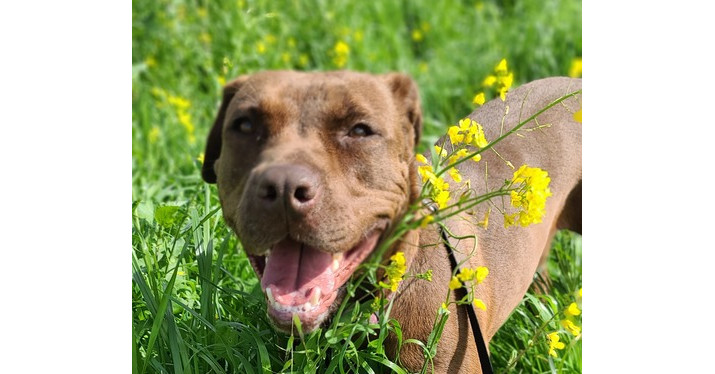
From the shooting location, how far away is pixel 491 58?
6.13 meters

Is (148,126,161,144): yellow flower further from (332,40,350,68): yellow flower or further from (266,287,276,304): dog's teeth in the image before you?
(266,287,276,304): dog's teeth

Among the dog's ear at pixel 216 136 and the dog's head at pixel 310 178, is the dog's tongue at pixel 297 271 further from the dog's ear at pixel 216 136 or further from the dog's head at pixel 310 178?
the dog's ear at pixel 216 136

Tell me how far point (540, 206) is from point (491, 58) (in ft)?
13.0

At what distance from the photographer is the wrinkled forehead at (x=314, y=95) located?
255cm

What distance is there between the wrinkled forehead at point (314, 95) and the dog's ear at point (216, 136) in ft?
0.49

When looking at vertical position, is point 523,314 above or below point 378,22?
below

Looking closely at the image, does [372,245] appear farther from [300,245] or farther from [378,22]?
[378,22]

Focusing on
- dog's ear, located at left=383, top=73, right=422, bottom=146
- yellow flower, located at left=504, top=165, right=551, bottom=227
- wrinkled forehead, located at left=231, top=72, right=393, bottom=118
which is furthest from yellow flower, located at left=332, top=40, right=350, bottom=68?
yellow flower, located at left=504, top=165, right=551, bottom=227

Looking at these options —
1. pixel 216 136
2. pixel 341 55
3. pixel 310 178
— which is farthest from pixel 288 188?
pixel 341 55

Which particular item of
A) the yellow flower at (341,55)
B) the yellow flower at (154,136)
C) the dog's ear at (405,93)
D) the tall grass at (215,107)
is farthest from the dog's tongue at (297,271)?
the yellow flower at (341,55)

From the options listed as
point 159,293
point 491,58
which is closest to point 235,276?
point 159,293

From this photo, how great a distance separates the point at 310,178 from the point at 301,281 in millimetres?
345

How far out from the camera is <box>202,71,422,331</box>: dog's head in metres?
2.35

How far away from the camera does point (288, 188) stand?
2285 millimetres
